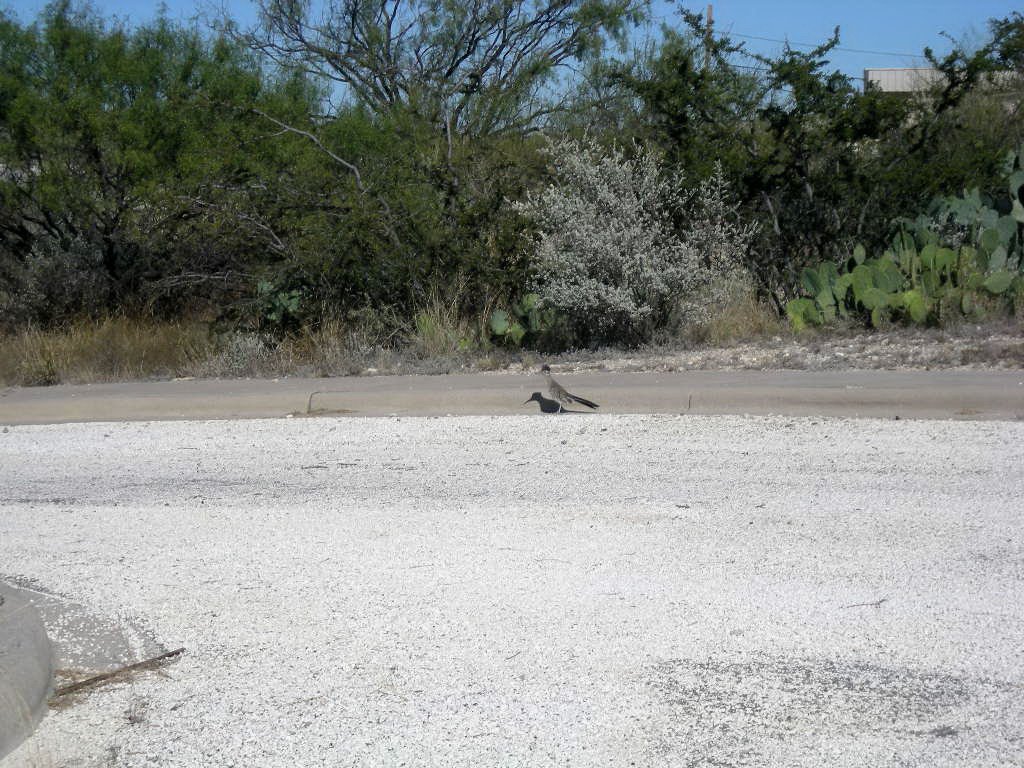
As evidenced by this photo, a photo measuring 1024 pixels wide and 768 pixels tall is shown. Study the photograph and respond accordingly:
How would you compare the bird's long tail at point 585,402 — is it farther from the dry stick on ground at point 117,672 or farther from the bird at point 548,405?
the dry stick on ground at point 117,672

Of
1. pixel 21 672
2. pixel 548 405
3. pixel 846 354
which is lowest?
pixel 21 672

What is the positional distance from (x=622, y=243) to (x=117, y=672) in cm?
899

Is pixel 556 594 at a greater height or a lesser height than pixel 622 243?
lesser

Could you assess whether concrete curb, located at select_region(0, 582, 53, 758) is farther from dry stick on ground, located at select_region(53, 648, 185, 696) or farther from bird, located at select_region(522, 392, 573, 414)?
bird, located at select_region(522, 392, 573, 414)

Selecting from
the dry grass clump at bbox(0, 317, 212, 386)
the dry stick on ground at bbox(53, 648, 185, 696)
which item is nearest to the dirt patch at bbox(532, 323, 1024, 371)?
the dry grass clump at bbox(0, 317, 212, 386)

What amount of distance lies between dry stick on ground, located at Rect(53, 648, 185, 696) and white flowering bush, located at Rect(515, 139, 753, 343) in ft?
26.9

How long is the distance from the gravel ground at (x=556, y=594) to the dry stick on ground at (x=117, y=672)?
0.08 metres

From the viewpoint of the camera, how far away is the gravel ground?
161 inches

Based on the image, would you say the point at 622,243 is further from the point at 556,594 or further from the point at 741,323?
the point at 556,594

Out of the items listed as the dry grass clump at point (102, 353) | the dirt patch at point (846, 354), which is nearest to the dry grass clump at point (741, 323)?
the dirt patch at point (846, 354)

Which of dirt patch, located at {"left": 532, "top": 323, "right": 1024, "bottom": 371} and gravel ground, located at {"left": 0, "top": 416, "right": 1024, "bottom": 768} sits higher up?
dirt patch, located at {"left": 532, "top": 323, "right": 1024, "bottom": 371}

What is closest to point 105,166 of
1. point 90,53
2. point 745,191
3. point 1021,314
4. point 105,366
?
point 90,53

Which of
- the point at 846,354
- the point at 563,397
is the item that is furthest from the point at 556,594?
the point at 846,354

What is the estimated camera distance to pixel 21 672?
4.60 metres
